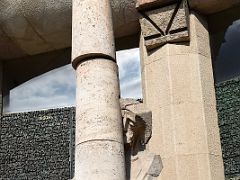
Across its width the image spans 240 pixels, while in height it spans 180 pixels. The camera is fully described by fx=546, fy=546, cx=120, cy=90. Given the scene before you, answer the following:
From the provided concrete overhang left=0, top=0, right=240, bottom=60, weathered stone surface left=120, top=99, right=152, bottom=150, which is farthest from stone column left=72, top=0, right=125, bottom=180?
concrete overhang left=0, top=0, right=240, bottom=60

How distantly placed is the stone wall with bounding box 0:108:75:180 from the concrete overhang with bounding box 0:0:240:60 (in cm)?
138

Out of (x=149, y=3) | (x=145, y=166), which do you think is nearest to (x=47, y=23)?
(x=149, y=3)

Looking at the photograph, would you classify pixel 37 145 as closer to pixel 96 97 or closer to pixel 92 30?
pixel 92 30

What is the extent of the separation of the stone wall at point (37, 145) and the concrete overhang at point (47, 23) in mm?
1382

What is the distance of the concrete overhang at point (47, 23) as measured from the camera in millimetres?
9688

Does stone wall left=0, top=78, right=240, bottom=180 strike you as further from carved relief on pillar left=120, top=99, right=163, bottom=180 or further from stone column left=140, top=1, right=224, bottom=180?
carved relief on pillar left=120, top=99, right=163, bottom=180

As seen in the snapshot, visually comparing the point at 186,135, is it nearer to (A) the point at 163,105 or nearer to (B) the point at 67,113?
(A) the point at 163,105

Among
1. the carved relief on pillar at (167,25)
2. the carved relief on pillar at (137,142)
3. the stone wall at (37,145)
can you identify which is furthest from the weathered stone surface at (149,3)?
the carved relief on pillar at (137,142)

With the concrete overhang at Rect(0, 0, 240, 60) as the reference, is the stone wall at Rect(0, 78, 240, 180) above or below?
below

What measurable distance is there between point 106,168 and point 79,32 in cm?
179

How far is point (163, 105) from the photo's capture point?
8766 mm

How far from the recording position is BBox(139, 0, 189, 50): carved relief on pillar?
900cm

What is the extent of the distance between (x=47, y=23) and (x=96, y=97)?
452cm

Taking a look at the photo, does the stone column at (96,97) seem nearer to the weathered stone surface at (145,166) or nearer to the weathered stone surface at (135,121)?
the weathered stone surface at (135,121)
